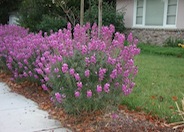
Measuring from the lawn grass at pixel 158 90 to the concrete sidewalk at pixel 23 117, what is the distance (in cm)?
139

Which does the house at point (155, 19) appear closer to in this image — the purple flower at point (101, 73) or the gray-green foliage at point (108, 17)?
the gray-green foliage at point (108, 17)

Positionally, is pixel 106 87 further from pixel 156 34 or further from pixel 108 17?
pixel 108 17

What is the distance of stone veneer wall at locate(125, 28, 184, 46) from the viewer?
1400 cm

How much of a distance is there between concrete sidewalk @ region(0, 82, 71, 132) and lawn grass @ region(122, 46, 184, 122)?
1388 mm

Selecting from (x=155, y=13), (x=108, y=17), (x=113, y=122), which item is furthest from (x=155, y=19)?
(x=113, y=122)

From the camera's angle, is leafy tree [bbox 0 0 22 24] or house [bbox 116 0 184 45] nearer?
house [bbox 116 0 184 45]

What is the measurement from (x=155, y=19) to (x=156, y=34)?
86 cm

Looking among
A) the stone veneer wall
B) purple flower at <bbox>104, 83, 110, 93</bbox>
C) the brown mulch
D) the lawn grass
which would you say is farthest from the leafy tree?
purple flower at <bbox>104, 83, 110, 93</bbox>

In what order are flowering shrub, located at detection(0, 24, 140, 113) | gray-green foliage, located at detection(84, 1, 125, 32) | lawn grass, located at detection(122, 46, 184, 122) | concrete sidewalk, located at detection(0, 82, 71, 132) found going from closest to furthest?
flowering shrub, located at detection(0, 24, 140, 113) < concrete sidewalk, located at detection(0, 82, 71, 132) < lawn grass, located at detection(122, 46, 184, 122) < gray-green foliage, located at detection(84, 1, 125, 32)

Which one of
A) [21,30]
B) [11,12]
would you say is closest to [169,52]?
[21,30]

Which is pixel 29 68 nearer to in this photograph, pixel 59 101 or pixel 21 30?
pixel 59 101

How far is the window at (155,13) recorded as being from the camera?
47.2 ft

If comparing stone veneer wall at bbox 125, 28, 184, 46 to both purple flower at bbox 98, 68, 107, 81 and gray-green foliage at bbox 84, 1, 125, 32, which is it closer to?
gray-green foliage at bbox 84, 1, 125, 32

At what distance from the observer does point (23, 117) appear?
432 cm
